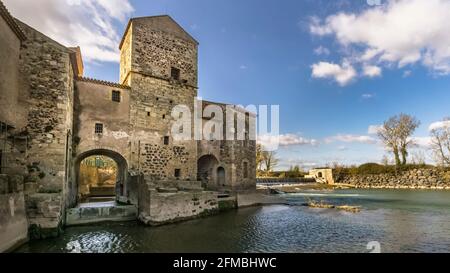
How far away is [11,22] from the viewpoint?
9.57m

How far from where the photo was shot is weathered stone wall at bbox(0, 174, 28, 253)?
7.46 m

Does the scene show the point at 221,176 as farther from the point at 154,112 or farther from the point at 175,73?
the point at 175,73

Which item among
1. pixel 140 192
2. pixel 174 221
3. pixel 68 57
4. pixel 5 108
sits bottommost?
pixel 174 221

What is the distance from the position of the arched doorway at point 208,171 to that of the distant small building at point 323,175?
31986mm

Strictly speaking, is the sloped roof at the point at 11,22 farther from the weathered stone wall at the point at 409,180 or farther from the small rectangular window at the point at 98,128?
the weathered stone wall at the point at 409,180

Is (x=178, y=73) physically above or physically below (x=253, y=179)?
above

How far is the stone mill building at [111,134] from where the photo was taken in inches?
377

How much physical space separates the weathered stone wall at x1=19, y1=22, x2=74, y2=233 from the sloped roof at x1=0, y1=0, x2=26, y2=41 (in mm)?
446

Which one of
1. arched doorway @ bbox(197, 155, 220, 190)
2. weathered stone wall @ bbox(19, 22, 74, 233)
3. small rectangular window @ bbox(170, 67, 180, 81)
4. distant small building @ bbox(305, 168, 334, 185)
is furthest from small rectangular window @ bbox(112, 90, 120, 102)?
distant small building @ bbox(305, 168, 334, 185)

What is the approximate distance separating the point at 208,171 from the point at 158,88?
7.87m
